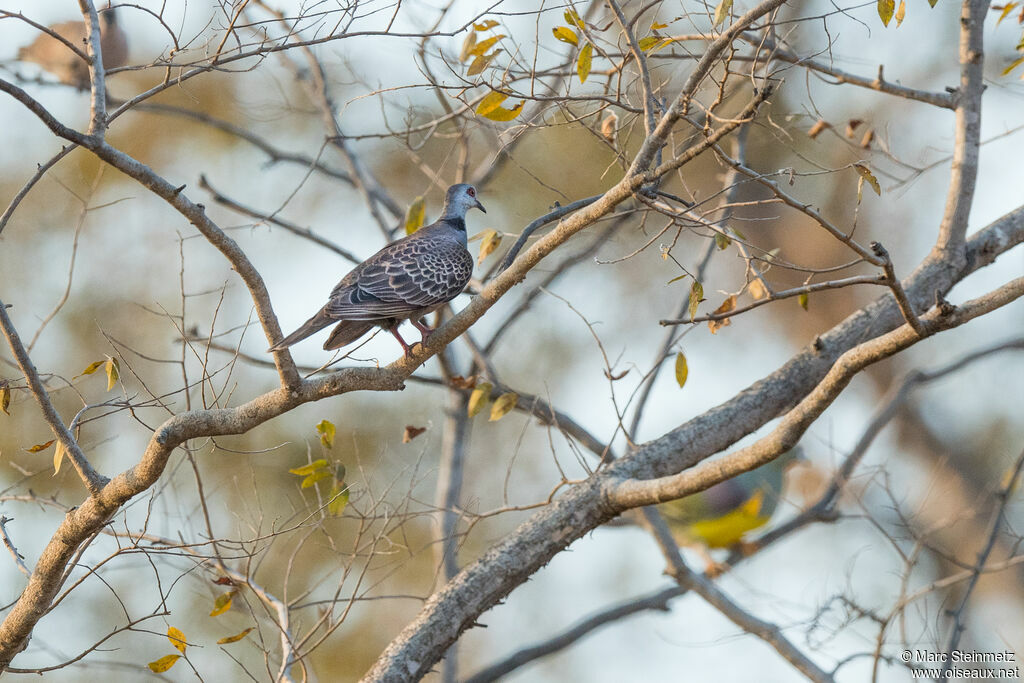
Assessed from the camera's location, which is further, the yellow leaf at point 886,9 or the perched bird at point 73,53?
the perched bird at point 73,53

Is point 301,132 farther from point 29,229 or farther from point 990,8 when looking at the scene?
point 990,8

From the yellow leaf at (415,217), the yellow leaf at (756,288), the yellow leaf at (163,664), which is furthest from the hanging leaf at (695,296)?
the yellow leaf at (163,664)

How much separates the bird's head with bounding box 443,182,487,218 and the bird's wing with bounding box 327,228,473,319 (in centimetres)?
88

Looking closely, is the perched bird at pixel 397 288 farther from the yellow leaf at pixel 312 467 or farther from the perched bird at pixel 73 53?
the perched bird at pixel 73 53

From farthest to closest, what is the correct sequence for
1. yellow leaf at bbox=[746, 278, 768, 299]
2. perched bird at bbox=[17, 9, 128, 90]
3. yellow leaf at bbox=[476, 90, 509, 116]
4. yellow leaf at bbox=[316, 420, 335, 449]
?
1. perched bird at bbox=[17, 9, 128, 90]
2. yellow leaf at bbox=[746, 278, 768, 299]
3. yellow leaf at bbox=[316, 420, 335, 449]
4. yellow leaf at bbox=[476, 90, 509, 116]

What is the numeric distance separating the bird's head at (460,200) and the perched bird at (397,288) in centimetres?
78

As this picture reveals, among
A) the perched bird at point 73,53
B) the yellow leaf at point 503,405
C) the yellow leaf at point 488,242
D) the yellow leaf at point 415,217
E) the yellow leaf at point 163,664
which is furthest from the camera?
the perched bird at point 73,53

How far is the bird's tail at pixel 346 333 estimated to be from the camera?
193 inches

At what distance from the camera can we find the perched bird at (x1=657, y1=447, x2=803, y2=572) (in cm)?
781

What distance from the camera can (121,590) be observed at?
841 centimetres

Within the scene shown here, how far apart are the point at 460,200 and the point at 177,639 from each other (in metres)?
3.58

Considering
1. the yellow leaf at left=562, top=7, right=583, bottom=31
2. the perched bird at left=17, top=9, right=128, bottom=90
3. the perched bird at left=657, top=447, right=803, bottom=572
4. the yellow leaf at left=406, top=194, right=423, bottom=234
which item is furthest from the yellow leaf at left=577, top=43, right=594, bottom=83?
the perched bird at left=657, top=447, right=803, bottom=572

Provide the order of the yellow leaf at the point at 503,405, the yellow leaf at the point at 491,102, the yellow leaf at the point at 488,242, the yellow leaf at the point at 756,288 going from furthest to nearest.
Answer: the yellow leaf at the point at 503,405 → the yellow leaf at the point at 488,242 → the yellow leaf at the point at 756,288 → the yellow leaf at the point at 491,102

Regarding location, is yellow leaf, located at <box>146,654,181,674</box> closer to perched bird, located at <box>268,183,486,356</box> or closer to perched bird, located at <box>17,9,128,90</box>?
perched bird, located at <box>268,183,486,356</box>
